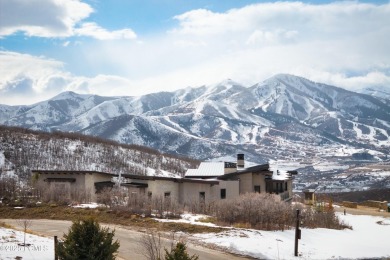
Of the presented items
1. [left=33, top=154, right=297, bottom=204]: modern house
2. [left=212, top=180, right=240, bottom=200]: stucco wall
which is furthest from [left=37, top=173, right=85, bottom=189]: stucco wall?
[left=212, top=180, right=240, bottom=200]: stucco wall

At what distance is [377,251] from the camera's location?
31.0 m

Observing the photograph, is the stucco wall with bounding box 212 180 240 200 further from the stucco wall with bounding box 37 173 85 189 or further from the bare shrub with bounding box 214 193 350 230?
the stucco wall with bounding box 37 173 85 189

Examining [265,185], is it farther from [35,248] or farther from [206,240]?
[35,248]

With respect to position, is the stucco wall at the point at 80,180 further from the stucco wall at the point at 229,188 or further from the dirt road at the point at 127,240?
the dirt road at the point at 127,240

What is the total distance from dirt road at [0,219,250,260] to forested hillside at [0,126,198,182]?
7201 centimetres

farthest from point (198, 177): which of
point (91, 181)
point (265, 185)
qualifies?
point (91, 181)

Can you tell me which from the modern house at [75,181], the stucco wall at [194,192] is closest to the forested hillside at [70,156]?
the modern house at [75,181]

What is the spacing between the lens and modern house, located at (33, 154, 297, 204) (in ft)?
146

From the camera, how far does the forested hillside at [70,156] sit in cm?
10981

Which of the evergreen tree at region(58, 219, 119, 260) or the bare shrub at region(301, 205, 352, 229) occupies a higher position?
the evergreen tree at region(58, 219, 119, 260)

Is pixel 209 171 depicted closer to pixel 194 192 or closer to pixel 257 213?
pixel 194 192

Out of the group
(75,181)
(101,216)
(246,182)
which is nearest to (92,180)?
(75,181)

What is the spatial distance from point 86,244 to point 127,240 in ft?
38.7

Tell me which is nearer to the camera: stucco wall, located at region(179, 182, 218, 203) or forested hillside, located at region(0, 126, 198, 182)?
stucco wall, located at region(179, 182, 218, 203)
